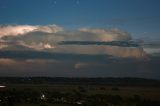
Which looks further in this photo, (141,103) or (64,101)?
(64,101)

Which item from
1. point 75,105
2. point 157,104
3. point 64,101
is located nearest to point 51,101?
point 64,101

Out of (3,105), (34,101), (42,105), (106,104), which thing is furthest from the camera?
(34,101)

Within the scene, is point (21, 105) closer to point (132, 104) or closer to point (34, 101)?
point (34, 101)

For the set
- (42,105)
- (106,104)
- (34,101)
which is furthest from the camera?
(34,101)

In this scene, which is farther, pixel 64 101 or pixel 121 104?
pixel 64 101

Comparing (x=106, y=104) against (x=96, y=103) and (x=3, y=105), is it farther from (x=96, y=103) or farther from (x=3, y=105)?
(x=3, y=105)

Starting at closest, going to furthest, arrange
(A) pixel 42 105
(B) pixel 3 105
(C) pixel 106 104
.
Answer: (B) pixel 3 105
(A) pixel 42 105
(C) pixel 106 104

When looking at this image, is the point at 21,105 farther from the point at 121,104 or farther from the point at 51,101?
the point at 121,104

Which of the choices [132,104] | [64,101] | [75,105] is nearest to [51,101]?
[64,101]

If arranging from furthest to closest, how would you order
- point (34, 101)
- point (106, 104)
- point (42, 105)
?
1. point (34, 101)
2. point (106, 104)
3. point (42, 105)
